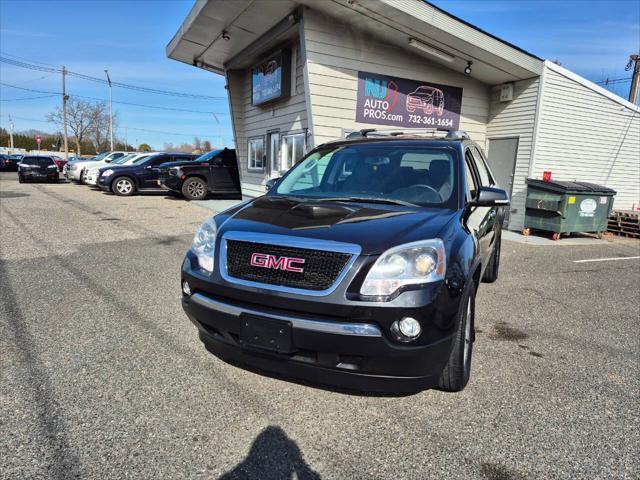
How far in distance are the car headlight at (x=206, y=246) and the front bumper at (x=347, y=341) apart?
27 centimetres

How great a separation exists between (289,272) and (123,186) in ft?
50.0

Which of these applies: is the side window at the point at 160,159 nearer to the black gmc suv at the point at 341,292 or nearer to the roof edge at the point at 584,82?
the roof edge at the point at 584,82

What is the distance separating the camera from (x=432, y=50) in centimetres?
977

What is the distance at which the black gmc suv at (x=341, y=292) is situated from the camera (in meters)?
2.19

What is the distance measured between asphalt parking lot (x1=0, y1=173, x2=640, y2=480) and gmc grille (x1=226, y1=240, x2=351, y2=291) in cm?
87

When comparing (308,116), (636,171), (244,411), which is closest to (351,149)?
(244,411)

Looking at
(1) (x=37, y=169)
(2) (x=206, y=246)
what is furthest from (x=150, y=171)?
Answer: (2) (x=206, y=246)

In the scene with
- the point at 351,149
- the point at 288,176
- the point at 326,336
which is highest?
the point at 351,149

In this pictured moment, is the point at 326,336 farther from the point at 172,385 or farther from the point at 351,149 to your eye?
the point at 351,149

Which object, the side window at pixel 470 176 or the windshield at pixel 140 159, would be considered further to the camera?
the windshield at pixel 140 159

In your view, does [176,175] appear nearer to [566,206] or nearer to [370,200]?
[566,206]

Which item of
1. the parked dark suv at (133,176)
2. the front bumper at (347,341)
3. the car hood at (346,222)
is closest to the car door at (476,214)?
the car hood at (346,222)

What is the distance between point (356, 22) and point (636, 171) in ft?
33.1

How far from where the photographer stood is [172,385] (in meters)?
2.86
